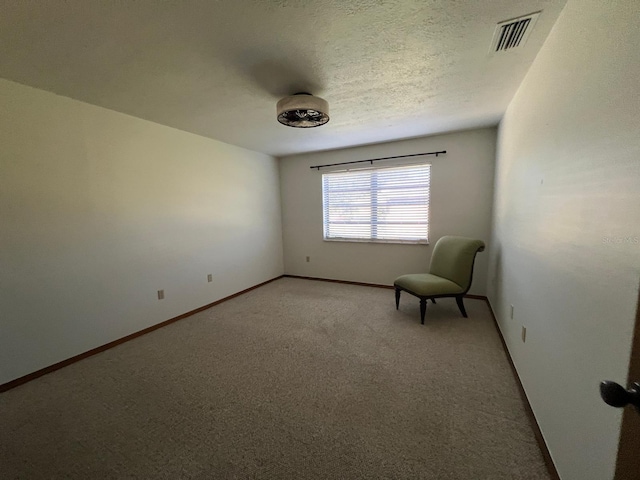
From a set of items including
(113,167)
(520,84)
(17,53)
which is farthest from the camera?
(113,167)

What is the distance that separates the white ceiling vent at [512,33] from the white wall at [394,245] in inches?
81.5

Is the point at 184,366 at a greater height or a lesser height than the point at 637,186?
lesser

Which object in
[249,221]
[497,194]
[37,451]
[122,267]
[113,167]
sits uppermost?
[113,167]

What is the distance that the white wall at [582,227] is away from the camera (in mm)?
797

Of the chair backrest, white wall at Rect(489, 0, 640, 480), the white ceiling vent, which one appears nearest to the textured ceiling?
the white ceiling vent

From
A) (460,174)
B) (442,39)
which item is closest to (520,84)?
(442,39)

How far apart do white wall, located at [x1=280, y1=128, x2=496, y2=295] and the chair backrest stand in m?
0.56

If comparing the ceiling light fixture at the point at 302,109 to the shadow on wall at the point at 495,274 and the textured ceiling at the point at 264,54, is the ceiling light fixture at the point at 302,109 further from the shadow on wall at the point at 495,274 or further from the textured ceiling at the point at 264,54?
the shadow on wall at the point at 495,274

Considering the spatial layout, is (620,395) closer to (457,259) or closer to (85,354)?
(457,259)

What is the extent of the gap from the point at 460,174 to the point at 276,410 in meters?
3.58

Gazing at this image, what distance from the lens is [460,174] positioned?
3578 mm

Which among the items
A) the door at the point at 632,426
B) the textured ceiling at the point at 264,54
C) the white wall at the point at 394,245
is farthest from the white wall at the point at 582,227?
the white wall at the point at 394,245

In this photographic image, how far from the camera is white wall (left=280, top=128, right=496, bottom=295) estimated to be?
3500 millimetres

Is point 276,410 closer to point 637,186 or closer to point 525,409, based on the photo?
point 525,409
